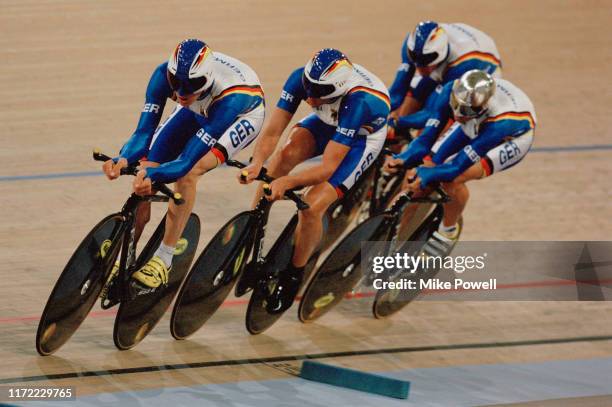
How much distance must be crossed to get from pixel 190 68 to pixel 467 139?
60.3 inches

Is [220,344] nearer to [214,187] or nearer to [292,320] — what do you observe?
[292,320]

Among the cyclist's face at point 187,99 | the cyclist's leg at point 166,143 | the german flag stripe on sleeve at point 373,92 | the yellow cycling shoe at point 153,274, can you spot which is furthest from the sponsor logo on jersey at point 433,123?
the yellow cycling shoe at point 153,274

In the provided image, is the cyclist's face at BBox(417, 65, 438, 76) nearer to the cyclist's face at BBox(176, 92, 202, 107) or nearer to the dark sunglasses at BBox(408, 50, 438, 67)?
the dark sunglasses at BBox(408, 50, 438, 67)

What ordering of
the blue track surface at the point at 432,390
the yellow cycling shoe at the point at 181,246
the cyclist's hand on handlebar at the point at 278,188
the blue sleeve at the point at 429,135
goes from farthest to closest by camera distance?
the blue sleeve at the point at 429,135, the yellow cycling shoe at the point at 181,246, the cyclist's hand on handlebar at the point at 278,188, the blue track surface at the point at 432,390

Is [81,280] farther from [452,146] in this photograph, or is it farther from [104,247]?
[452,146]

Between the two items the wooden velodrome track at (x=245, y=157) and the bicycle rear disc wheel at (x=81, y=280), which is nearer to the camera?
the bicycle rear disc wheel at (x=81, y=280)

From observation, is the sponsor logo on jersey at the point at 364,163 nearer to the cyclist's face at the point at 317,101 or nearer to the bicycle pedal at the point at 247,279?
the cyclist's face at the point at 317,101

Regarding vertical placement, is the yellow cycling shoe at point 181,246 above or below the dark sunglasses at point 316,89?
below

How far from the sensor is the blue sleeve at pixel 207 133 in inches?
177

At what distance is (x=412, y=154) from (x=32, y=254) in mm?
1904

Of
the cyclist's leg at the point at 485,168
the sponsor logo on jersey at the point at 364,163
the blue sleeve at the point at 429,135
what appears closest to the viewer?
the sponsor logo on jersey at the point at 364,163

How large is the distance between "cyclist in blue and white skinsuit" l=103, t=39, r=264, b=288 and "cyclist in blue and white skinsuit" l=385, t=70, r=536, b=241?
2.90 ft

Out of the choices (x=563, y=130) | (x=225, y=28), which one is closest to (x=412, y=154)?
(x=563, y=130)

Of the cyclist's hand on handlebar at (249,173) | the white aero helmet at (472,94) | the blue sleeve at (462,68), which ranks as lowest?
the cyclist's hand on handlebar at (249,173)
